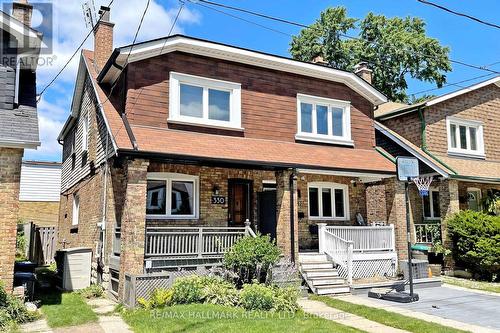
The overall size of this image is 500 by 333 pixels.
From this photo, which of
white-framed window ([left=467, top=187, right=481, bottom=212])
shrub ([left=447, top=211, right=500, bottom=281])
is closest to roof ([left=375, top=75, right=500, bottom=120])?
white-framed window ([left=467, top=187, right=481, bottom=212])

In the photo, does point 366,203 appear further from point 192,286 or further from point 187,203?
point 192,286

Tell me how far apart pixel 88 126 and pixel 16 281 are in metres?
7.29

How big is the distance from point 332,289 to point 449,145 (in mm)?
10518

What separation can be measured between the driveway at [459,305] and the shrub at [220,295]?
12.3ft

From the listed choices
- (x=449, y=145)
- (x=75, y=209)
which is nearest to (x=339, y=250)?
(x=449, y=145)

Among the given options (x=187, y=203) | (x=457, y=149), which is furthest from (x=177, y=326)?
(x=457, y=149)

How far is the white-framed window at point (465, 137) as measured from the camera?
19469 mm

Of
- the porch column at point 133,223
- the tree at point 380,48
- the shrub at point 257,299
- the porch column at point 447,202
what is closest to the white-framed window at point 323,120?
the porch column at point 447,202

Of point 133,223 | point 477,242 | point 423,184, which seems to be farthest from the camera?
point 423,184

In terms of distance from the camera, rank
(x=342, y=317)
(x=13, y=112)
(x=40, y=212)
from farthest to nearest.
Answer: (x=40, y=212) < (x=13, y=112) < (x=342, y=317)

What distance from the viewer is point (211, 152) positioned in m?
12.6

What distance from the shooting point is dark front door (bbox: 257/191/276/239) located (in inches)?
556

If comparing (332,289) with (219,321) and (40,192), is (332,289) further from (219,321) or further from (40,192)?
(40,192)

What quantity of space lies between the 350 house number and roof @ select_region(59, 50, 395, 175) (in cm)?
185
